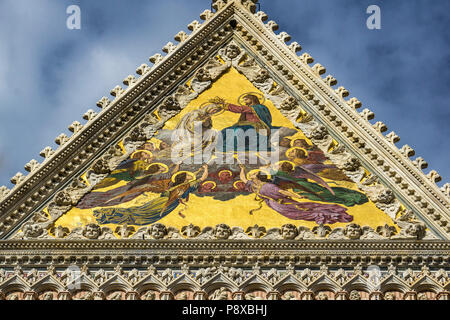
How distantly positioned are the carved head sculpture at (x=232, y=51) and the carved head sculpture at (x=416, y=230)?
13.1 ft

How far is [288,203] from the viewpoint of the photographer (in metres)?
12.1

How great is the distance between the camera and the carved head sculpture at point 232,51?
47.1 feet

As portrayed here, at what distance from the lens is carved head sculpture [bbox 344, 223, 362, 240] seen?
37.9 ft

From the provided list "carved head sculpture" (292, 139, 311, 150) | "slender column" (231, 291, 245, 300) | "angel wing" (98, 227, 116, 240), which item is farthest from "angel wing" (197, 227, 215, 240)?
"carved head sculpture" (292, 139, 311, 150)

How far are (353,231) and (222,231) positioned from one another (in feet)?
4.88

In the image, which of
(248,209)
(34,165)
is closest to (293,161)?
(248,209)

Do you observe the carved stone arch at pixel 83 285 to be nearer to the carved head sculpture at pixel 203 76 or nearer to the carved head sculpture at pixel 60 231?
the carved head sculpture at pixel 60 231

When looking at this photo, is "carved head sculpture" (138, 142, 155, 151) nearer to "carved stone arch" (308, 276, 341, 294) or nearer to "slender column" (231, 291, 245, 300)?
"slender column" (231, 291, 245, 300)

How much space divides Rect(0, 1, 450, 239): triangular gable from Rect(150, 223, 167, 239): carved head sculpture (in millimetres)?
574

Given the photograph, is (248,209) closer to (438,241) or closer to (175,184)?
(175,184)

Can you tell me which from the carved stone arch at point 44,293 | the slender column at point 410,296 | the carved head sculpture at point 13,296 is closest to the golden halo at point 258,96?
the slender column at point 410,296

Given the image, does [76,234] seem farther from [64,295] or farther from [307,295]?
[307,295]

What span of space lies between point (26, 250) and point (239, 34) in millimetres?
4837

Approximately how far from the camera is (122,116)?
13.3m
